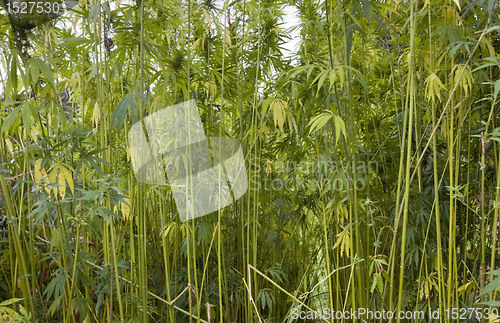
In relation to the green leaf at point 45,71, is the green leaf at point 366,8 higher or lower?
higher

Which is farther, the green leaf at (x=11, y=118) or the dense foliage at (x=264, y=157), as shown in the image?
the dense foliage at (x=264, y=157)

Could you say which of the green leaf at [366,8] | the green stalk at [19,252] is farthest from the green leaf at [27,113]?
the green leaf at [366,8]

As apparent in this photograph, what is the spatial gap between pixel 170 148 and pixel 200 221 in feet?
1.15

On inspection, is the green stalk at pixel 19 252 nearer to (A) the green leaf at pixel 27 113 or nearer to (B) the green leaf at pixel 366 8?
(A) the green leaf at pixel 27 113

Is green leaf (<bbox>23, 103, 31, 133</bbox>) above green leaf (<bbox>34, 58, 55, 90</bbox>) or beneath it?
beneath

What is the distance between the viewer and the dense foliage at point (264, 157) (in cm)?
106

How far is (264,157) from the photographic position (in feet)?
5.51

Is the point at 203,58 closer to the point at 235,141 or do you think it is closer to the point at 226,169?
the point at 235,141

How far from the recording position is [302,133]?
4.52 ft

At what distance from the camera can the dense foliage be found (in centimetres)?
106

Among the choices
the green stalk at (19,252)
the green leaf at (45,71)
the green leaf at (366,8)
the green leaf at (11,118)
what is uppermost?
the green leaf at (366,8)

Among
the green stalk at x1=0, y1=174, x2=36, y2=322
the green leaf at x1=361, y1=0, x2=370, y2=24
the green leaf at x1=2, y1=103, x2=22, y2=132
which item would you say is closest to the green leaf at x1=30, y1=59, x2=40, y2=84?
the green leaf at x1=2, y1=103, x2=22, y2=132

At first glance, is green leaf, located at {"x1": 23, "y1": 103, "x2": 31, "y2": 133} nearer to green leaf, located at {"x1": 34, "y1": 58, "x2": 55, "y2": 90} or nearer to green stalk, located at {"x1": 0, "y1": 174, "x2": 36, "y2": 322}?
green leaf, located at {"x1": 34, "y1": 58, "x2": 55, "y2": 90}

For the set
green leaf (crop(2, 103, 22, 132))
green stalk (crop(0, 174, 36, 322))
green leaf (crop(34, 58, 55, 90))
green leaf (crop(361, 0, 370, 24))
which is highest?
green leaf (crop(361, 0, 370, 24))
